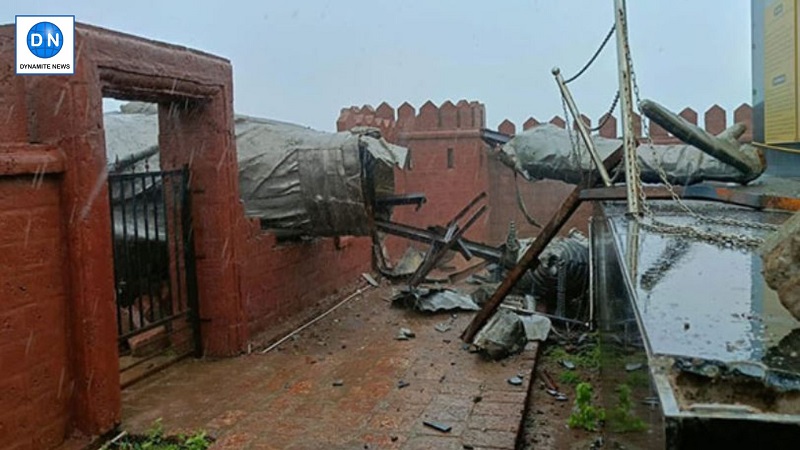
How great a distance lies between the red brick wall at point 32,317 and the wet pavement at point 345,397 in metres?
0.61

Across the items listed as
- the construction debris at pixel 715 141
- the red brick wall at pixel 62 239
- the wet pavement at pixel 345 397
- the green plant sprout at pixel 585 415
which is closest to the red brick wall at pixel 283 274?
the wet pavement at pixel 345 397

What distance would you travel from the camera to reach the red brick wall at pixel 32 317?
3.62 metres

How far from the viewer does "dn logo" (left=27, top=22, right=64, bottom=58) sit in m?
4.11

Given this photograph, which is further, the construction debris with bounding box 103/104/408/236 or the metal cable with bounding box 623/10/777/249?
the construction debris with bounding box 103/104/408/236

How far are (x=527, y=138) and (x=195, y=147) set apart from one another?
4.82m

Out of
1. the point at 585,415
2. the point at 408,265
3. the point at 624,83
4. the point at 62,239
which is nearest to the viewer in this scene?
the point at 62,239

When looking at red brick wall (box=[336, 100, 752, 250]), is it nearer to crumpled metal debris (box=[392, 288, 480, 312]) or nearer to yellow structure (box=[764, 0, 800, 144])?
crumpled metal debris (box=[392, 288, 480, 312])

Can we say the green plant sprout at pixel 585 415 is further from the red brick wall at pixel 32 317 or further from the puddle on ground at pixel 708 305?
the red brick wall at pixel 32 317

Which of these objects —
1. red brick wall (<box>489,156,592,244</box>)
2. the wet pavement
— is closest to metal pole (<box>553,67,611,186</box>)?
the wet pavement

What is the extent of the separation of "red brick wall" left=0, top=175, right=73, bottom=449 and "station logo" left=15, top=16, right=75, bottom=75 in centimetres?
67

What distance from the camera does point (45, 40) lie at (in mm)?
4207

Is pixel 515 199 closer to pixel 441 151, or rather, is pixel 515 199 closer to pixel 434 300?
pixel 441 151

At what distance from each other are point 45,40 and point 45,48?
0.20 feet

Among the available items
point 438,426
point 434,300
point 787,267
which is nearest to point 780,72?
point 434,300
